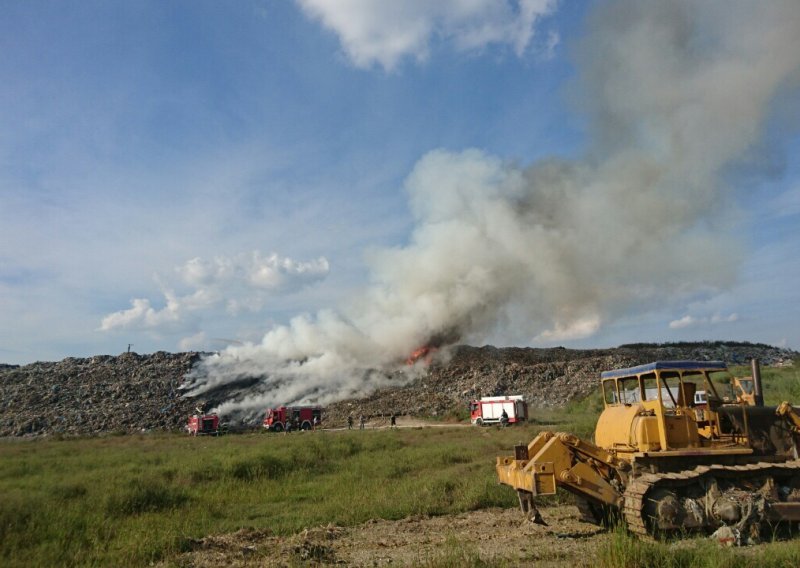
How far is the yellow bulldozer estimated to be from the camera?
29.6 feet

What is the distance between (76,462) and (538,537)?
20.3 meters

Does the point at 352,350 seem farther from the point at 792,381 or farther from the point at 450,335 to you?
the point at 792,381

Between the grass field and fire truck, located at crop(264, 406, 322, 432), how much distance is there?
20.9 m

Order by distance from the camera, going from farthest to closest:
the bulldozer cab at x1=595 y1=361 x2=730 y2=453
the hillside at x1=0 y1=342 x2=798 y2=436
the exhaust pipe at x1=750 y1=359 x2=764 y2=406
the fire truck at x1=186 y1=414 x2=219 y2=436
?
the hillside at x1=0 y1=342 x2=798 y2=436 < the fire truck at x1=186 y1=414 x2=219 y2=436 < the exhaust pipe at x1=750 y1=359 x2=764 y2=406 < the bulldozer cab at x1=595 y1=361 x2=730 y2=453

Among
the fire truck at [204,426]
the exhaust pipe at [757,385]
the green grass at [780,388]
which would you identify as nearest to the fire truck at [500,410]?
the green grass at [780,388]

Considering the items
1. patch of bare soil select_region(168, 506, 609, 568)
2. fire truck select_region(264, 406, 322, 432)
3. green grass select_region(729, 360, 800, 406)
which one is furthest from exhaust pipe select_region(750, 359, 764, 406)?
fire truck select_region(264, 406, 322, 432)

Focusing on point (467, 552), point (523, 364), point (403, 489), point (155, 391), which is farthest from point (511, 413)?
point (155, 391)

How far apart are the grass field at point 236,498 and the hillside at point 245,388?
24.7 meters

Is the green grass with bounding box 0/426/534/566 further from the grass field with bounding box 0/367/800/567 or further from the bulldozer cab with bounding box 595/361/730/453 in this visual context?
the bulldozer cab with bounding box 595/361/730/453

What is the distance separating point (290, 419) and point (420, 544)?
37.4 m

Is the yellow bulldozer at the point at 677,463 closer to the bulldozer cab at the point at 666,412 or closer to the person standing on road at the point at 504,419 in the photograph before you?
the bulldozer cab at the point at 666,412

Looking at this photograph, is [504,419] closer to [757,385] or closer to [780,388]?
[780,388]

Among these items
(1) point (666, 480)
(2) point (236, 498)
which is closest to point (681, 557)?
(1) point (666, 480)

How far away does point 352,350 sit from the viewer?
2190 inches
